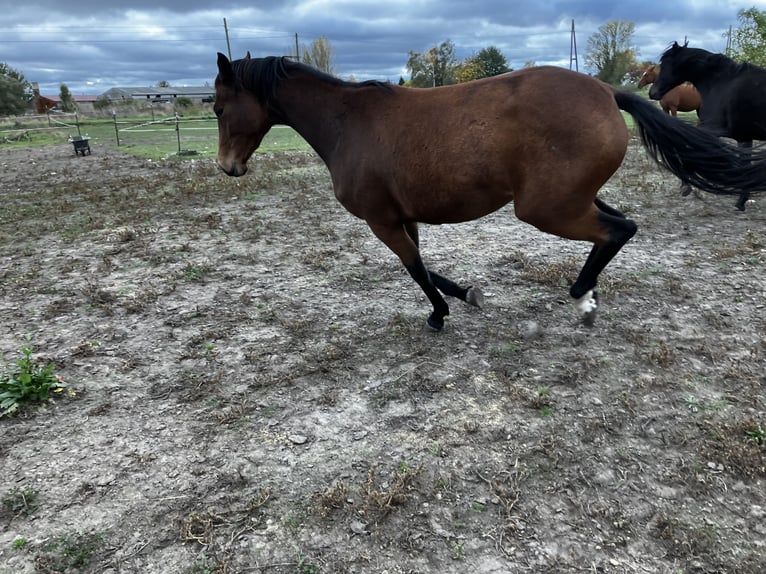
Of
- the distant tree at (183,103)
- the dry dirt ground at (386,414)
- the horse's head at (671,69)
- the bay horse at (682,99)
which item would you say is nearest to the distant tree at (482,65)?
the distant tree at (183,103)

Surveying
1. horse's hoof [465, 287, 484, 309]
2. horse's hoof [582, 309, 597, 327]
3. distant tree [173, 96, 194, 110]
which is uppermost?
distant tree [173, 96, 194, 110]

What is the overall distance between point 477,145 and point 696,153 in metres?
1.55

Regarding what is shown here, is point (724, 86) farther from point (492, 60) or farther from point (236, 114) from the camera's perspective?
point (492, 60)

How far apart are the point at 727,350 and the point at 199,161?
12.8 metres

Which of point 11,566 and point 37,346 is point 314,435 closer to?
point 11,566

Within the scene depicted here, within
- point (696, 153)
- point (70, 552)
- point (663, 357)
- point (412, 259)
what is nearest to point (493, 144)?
point (412, 259)

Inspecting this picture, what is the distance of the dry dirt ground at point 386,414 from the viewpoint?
2.09m

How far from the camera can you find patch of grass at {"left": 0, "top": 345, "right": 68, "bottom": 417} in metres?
3.08

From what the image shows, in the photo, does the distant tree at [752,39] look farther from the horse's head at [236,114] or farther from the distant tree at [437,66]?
the distant tree at [437,66]

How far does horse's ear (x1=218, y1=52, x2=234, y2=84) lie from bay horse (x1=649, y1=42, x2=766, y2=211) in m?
6.04

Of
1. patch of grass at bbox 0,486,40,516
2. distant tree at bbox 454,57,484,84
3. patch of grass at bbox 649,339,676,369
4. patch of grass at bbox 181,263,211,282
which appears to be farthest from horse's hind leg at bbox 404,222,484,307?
distant tree at bbox 454,57,484,84

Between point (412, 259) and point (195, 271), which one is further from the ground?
point (412, 259)

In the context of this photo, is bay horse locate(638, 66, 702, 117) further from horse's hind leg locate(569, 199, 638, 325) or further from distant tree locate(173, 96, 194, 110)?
distant tree locate(173, 96, 194, 110)

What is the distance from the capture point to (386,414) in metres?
2.96
